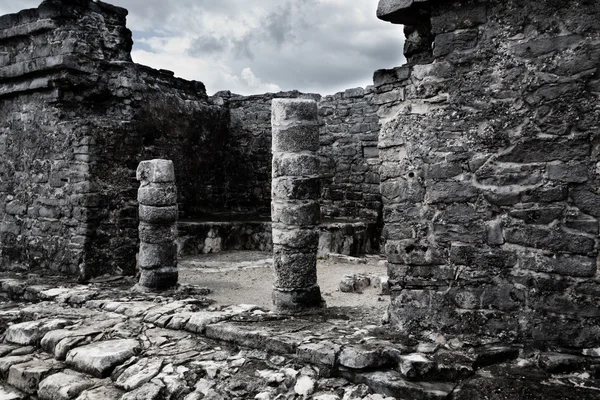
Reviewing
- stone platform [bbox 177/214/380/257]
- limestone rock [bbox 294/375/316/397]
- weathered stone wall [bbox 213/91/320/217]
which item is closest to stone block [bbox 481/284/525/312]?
limestone rock [bbox 294/375/316/397]

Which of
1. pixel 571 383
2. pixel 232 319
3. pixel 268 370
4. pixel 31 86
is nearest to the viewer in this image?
pixel 571 383

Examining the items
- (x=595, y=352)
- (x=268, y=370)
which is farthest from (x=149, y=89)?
(x=595, y=352)

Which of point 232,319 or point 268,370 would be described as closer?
point 268,370

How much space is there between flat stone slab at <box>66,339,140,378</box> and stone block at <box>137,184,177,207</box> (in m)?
2.40

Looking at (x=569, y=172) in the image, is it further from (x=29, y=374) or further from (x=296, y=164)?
(x=29, y=374)

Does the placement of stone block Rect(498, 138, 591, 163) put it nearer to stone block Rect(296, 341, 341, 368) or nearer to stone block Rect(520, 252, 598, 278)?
stone block Rect(520, 252, 598, 278)

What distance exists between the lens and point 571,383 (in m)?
3.54

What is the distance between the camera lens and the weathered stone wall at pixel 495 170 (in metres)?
3.79

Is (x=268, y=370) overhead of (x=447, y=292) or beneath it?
beneath

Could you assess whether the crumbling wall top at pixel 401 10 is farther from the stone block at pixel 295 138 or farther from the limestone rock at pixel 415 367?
the limestone rock at pixel 415 367

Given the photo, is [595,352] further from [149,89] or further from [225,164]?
[225,164]

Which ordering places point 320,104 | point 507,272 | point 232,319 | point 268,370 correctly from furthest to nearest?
1. point 320,104
2. point 232,319
3. point 268,370
4. point 507,272

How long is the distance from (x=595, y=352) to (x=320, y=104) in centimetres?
1020

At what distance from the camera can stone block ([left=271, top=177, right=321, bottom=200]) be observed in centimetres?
586
